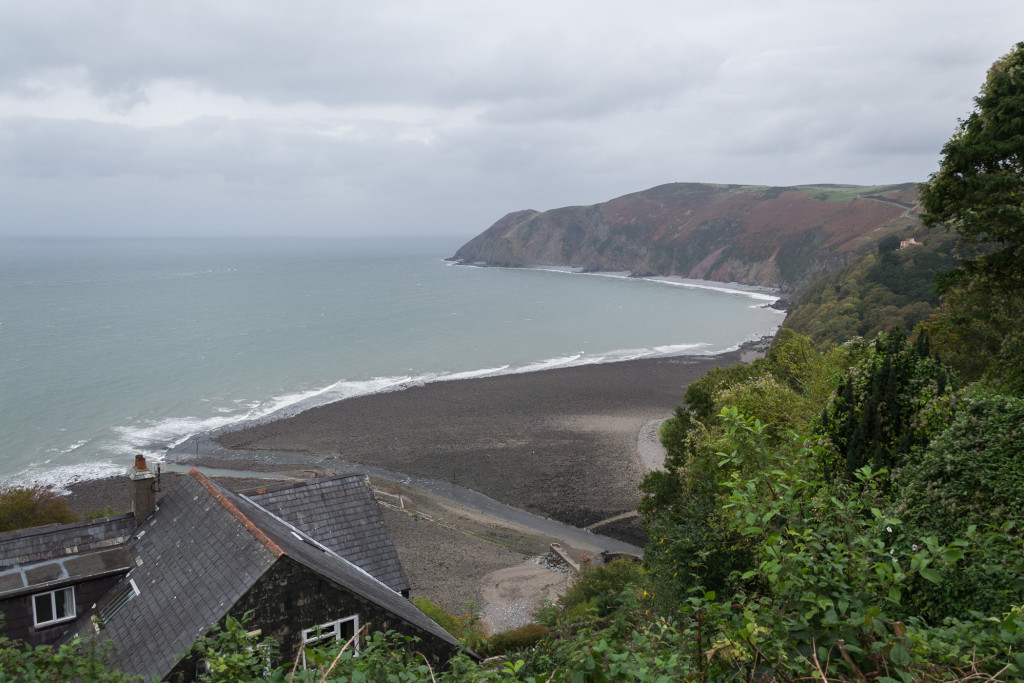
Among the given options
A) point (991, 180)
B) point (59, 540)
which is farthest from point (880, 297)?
point (59, 540)

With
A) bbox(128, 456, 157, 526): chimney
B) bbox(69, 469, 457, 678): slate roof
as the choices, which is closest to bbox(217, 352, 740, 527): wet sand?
bbox(69, 469, 457, 678): slate roof

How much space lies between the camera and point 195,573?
10.9m

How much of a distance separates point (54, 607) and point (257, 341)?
68545 mm

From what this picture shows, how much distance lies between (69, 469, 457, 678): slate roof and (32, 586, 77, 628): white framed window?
31 cm

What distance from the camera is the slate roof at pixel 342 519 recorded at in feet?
45.9

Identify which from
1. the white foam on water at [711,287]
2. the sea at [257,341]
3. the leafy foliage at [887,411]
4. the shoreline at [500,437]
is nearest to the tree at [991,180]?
the leafy foliage at [887,411]

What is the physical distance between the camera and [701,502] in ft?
62.7

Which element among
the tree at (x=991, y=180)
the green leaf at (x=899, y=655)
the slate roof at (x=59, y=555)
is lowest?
the slate roof at (x=59, y=555)

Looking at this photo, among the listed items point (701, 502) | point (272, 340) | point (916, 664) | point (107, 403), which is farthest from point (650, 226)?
point (916, 664)

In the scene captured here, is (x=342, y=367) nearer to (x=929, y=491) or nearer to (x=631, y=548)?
(x=631, y=548)

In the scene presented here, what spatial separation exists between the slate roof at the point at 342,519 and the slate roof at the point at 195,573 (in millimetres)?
423

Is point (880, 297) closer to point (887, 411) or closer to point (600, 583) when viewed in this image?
point (887, 411)

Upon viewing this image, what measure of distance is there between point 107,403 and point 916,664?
59.1m

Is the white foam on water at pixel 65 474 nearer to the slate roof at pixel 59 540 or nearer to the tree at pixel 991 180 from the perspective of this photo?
the slate roof at pixel 59 540
